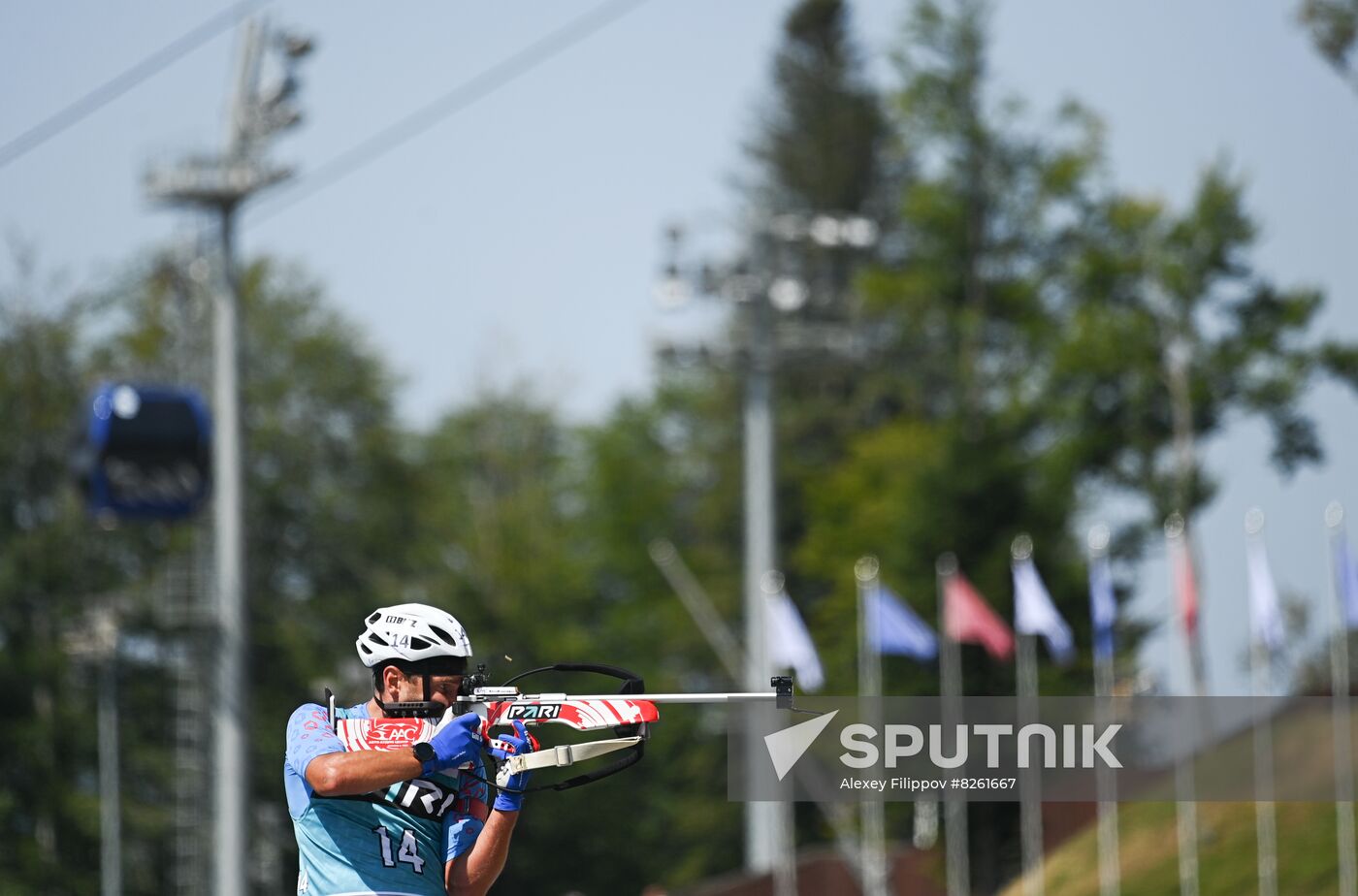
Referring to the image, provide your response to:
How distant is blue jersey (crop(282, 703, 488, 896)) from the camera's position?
7.25 m

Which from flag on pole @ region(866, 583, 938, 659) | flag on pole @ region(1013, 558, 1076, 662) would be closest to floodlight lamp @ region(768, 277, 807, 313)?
flag on pole @ region(866, 583, 938, 659)

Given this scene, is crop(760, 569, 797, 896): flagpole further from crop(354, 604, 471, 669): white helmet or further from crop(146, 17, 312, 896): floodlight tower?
crop(354, 604, 471, 669): white helmet

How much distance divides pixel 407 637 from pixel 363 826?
24.0 inches

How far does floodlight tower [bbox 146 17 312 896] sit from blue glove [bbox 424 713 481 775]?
4050cm

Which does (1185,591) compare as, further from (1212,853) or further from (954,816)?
(954,816)

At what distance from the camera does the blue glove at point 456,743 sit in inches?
276

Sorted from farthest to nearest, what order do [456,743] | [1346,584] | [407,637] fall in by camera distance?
[1346,584]
[407,637]
[456,743]

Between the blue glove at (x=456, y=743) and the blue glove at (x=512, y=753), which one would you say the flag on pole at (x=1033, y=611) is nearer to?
the blue glove at (x=512, y=753)

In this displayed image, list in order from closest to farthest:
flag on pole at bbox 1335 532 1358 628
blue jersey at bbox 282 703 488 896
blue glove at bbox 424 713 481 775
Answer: blue glove at bbox 424 713 481 775, blue jersey at bbox 282 703 488 896, flag on pole at bbox 1335 532 1358 628

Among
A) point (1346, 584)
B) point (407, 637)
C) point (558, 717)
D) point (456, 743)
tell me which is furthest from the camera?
point (1346, 584)

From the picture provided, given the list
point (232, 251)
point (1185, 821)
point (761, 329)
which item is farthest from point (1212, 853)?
point (232, 251)

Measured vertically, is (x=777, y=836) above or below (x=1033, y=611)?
below

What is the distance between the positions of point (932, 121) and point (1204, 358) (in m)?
12.8

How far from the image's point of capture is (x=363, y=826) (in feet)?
23.9
